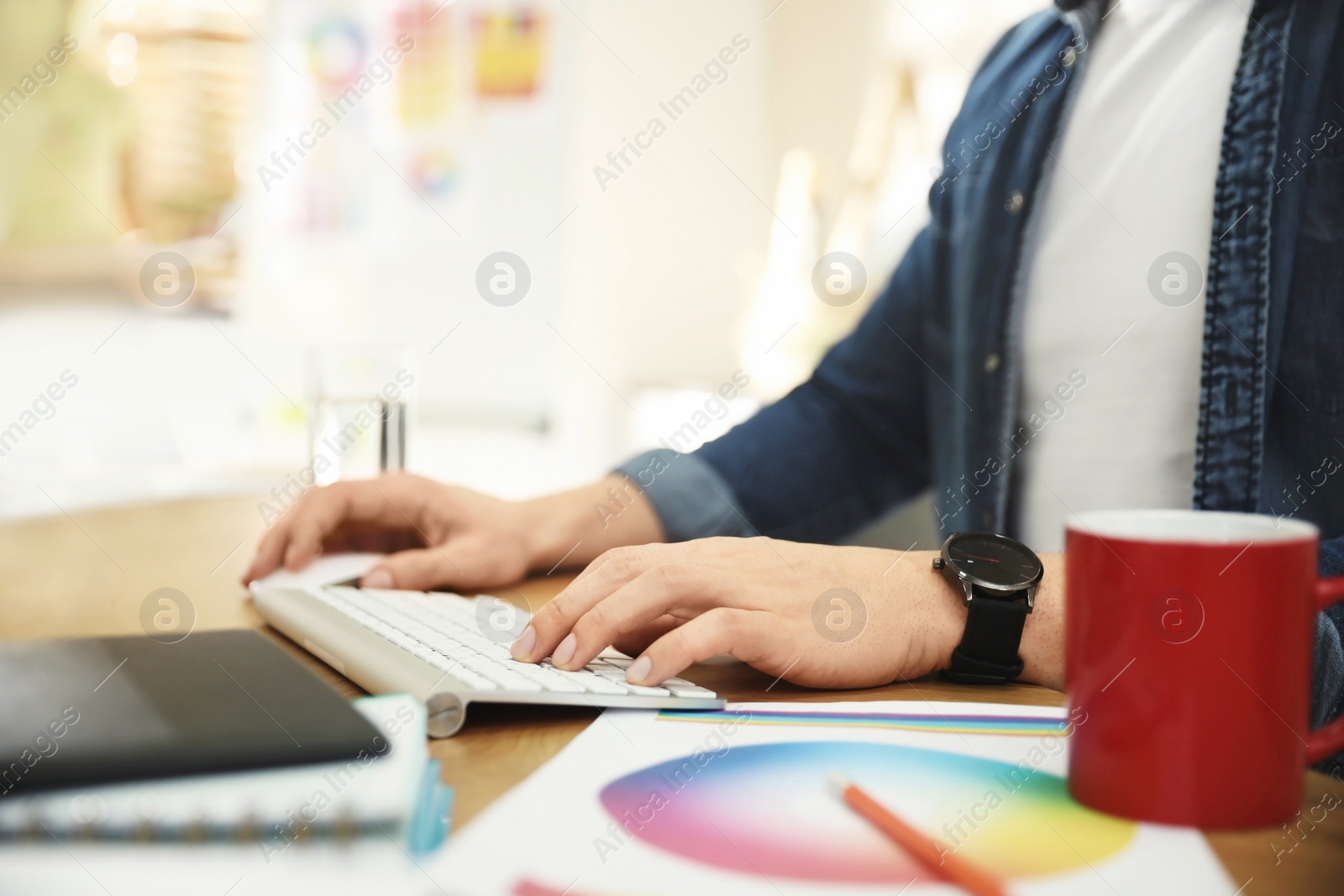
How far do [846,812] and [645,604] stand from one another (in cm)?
16

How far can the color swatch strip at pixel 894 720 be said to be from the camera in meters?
0.40

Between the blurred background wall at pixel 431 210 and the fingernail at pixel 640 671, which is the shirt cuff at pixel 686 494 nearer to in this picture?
the fingernail at pixel 640 671

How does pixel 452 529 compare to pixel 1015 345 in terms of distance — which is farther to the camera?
pixel 1015 345

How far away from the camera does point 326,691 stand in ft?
1.25

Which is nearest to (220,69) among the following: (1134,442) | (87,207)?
(87,207)

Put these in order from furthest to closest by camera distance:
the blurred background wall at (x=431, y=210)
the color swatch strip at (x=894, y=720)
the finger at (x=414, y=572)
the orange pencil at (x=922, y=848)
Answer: the blurred background wall at (x=431, y=210) < the finger at (x=414, y=572) < the color swatch strip at (x=894, y=720) < the orange pencil at (x=922, y=848)

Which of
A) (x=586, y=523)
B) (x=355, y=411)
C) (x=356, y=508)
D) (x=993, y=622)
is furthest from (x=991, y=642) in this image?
(x=355, y=411)

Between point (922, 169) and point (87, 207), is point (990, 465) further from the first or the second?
point (87, 207)

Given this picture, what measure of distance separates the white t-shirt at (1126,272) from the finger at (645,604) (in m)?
0.41

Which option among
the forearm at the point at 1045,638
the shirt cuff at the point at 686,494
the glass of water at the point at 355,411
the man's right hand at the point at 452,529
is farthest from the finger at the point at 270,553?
the forearm at the point at 1045,638

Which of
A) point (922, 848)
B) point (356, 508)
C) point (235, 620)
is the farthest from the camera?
point (356, 508)

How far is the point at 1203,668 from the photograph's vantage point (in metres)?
0.29

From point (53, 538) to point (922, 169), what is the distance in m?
1.57

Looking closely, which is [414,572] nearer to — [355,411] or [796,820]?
[355,411]
